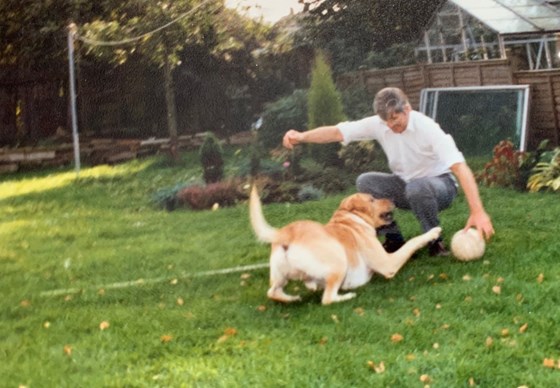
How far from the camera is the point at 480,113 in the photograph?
14.2 feet

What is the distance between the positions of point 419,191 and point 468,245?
329mm

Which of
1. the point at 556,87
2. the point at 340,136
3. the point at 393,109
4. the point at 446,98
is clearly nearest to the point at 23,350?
the point at 340,136

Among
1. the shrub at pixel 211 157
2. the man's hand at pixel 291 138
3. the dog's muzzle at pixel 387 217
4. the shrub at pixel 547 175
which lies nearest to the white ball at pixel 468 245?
the dog's muzzle at pixel 387 217

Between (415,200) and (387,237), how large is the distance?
215mm

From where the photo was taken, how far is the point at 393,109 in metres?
4.07

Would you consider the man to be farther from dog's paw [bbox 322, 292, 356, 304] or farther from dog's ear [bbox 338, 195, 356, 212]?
dog's paw [bbox 322, 292, 356, 304]

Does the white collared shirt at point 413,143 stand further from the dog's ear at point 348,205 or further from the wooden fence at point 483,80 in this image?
Answer: the dog's ear at point 348,205

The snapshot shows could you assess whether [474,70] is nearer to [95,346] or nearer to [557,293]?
[557,293]

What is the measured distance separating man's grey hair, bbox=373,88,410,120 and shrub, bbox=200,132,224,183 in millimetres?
755

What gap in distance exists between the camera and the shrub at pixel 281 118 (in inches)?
153

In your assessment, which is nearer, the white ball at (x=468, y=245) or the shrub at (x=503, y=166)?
the white ball at (x=468, y=245)

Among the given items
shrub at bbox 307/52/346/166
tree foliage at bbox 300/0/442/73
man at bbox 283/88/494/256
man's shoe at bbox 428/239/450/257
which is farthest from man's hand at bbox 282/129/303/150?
man's shoe at bbox 428/239/450/257

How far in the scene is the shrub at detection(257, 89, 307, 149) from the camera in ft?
12.7

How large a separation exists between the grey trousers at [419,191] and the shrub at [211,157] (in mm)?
711
